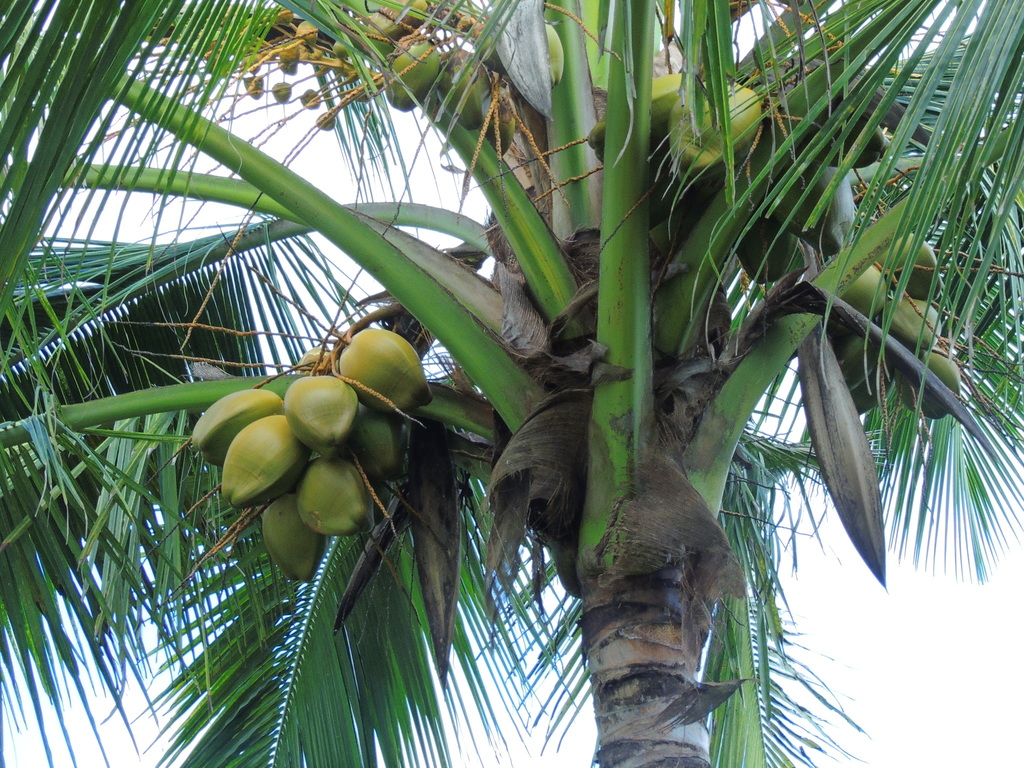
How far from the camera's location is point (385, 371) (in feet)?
6.39

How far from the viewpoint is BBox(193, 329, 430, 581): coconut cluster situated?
187 cm

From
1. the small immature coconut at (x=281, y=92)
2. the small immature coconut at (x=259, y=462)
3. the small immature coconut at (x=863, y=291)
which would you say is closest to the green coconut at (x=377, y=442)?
the small immature coconut at (x=259, y=462)

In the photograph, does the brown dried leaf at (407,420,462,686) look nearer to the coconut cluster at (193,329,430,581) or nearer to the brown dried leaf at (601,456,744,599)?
the coconut cluster at (193,329,430,581)

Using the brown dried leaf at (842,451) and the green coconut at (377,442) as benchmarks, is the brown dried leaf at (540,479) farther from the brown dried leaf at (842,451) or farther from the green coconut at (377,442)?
the brown dried leaf at (842,451)

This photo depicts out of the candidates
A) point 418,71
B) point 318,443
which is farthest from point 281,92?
point 318,443

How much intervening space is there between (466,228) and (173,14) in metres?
1.10

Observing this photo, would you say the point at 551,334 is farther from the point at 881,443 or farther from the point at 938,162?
the point at 881,443

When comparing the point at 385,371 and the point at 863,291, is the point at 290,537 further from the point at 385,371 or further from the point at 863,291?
the point at 863,291

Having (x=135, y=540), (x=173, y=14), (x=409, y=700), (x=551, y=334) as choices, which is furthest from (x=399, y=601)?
(x=173, y=14)

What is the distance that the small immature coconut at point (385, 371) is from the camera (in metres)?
1.95

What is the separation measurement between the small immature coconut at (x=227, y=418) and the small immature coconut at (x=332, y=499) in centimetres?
15

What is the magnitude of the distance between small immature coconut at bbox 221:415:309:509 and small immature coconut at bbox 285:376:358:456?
0.03m

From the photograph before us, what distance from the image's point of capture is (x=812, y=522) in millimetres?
2789

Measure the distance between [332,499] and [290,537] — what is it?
0.16 meters
